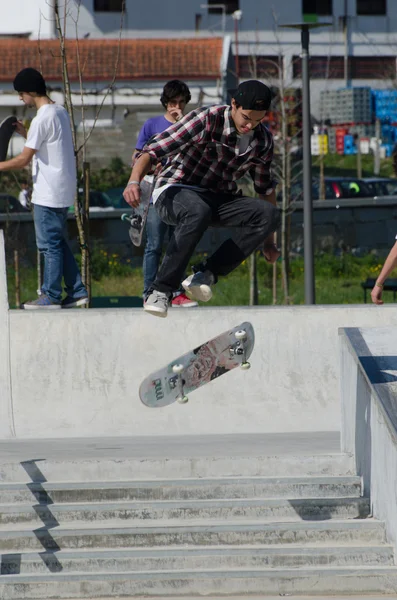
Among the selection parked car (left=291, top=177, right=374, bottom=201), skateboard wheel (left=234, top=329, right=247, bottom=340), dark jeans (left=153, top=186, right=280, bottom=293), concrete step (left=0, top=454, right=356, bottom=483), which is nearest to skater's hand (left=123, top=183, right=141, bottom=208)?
dark jeans (left=153, top=186, right=280, bottom=293)

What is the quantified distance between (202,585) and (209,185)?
97.4 inches

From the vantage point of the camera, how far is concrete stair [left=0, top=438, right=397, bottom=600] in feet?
19.2

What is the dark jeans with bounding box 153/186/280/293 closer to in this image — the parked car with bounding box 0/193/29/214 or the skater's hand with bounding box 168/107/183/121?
the skater's hand with bounding box 168/107/183/121

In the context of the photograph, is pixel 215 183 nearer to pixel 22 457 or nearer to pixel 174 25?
pixel 22 457

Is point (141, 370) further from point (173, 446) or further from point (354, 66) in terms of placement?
point (354, 66)

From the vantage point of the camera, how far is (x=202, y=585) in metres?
5.86

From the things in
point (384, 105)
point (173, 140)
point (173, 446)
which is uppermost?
point (384, 105)

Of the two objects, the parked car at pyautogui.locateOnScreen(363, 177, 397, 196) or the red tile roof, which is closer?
the parked car at pyautogui.locateOnScreen(363, 177, 397, 196)

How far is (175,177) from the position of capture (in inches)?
265

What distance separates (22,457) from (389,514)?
8.05 ft

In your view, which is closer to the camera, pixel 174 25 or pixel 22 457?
pixel 22 457

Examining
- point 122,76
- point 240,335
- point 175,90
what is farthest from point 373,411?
point 122,76

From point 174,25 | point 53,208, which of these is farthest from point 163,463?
point 174,25

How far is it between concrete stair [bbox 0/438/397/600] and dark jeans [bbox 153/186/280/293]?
124cm
